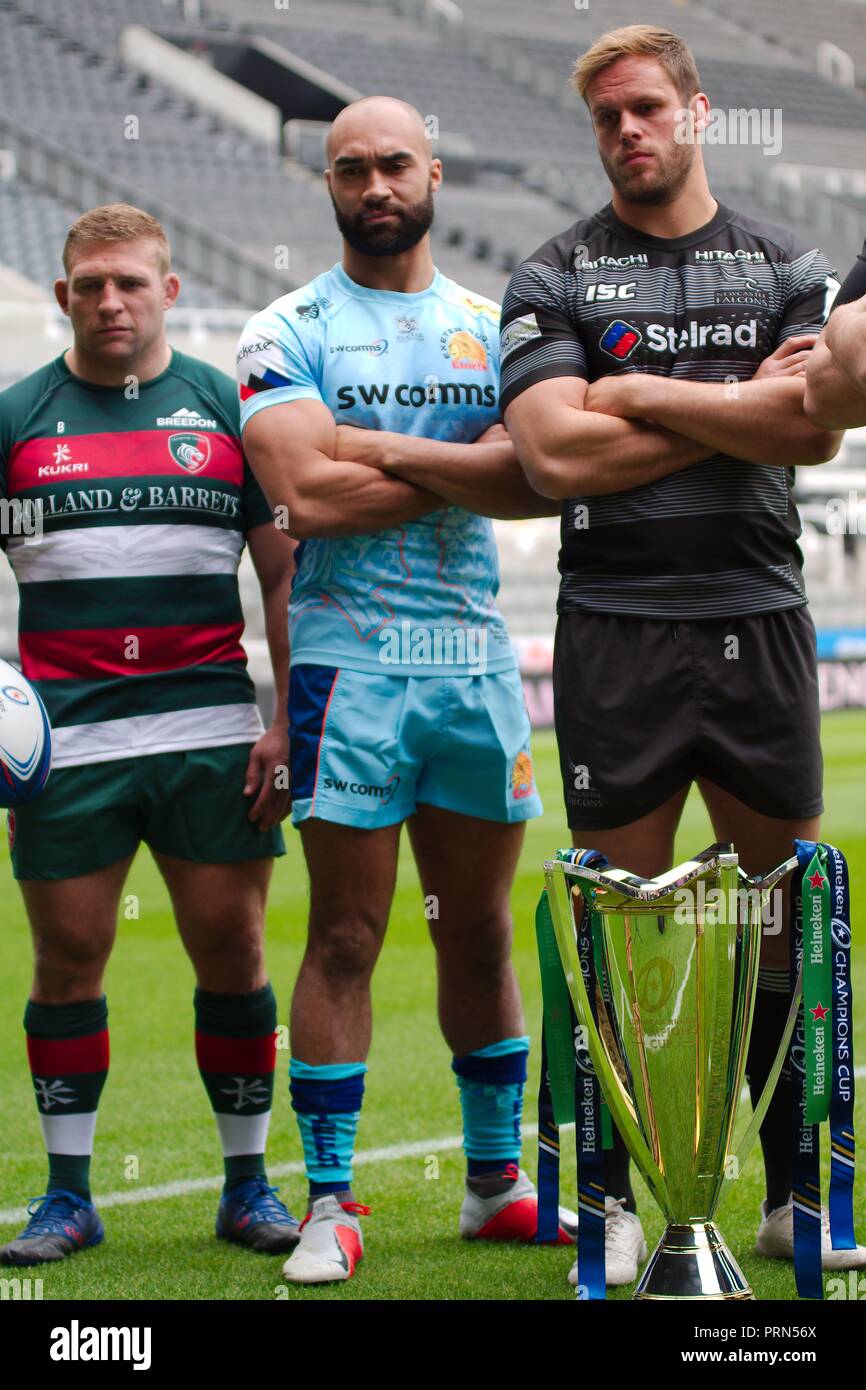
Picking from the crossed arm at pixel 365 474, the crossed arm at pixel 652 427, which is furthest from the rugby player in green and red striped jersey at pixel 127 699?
the crossed arm at pixel 652 427

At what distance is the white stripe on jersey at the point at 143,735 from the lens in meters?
3.09

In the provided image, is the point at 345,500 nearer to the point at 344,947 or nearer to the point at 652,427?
the point at 652,427

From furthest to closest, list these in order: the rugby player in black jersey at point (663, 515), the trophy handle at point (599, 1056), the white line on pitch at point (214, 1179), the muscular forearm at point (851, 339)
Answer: the white line on pitch at point (214, 1179)
the rugby player in black jersey at point (663, 515)
the trophy handle at point (599, 1056)
the muscular forearm at point (851, 339)

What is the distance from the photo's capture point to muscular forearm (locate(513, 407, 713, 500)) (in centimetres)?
258

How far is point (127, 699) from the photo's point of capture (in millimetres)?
3111

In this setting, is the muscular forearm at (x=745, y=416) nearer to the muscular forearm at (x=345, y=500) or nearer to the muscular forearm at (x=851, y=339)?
the muscular forearm at (x=851, y=339)

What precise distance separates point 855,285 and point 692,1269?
1425mm

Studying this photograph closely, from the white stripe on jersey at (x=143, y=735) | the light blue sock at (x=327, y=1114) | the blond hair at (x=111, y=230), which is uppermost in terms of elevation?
the blond hair at (x=111, y=230)

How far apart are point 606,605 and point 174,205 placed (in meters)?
20.1

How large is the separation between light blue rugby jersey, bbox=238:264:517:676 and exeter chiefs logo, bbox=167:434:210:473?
0.25 meters

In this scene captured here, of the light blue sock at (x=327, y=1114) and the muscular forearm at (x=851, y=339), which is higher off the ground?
the muscular forearm at (x=851, y=339)

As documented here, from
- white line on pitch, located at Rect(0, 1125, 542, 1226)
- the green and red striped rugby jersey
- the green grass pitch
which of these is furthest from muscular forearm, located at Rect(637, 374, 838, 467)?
white line on pitch, located at Rect(0, 1125, 542, 1226)
